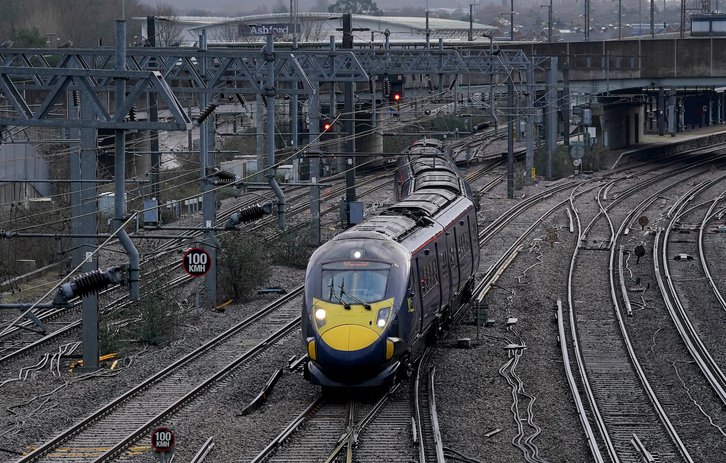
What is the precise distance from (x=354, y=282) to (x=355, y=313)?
596 millimetres

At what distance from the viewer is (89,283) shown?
12.4m

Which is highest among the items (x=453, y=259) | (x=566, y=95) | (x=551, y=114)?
(x=566, y=95)

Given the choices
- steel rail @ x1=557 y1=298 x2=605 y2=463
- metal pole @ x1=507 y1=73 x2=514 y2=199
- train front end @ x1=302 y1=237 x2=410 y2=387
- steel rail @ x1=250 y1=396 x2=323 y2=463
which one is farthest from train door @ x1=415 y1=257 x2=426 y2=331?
metal pole @ x1=507 y1=73 x2=514 y2=199

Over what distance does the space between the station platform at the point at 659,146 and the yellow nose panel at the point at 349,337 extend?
1691 inches

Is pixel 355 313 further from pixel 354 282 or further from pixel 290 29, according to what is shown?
pixel 290 29

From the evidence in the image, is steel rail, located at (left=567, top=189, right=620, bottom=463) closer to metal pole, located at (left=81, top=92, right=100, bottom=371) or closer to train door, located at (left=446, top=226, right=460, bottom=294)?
train door, located at (left=446, top=226, right=460, bottom=294)

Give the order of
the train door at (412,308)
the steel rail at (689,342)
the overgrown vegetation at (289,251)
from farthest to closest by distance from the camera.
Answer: the overgrown vegetation at (289,251) < the steel rail at (689,342) < the train door at (412,308)

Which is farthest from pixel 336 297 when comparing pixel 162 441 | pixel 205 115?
pixel 162 441

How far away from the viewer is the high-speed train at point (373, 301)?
1509cm

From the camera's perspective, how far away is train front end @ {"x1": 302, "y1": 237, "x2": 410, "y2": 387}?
15.0 metres

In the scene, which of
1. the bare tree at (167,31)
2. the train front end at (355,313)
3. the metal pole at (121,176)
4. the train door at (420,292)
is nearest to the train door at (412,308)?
the train door at (420,292)

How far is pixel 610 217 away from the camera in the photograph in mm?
37938

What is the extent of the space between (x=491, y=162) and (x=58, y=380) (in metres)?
41.1

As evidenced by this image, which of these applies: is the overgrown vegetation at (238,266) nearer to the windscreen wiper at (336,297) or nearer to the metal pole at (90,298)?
the metal pole at (90,298)
